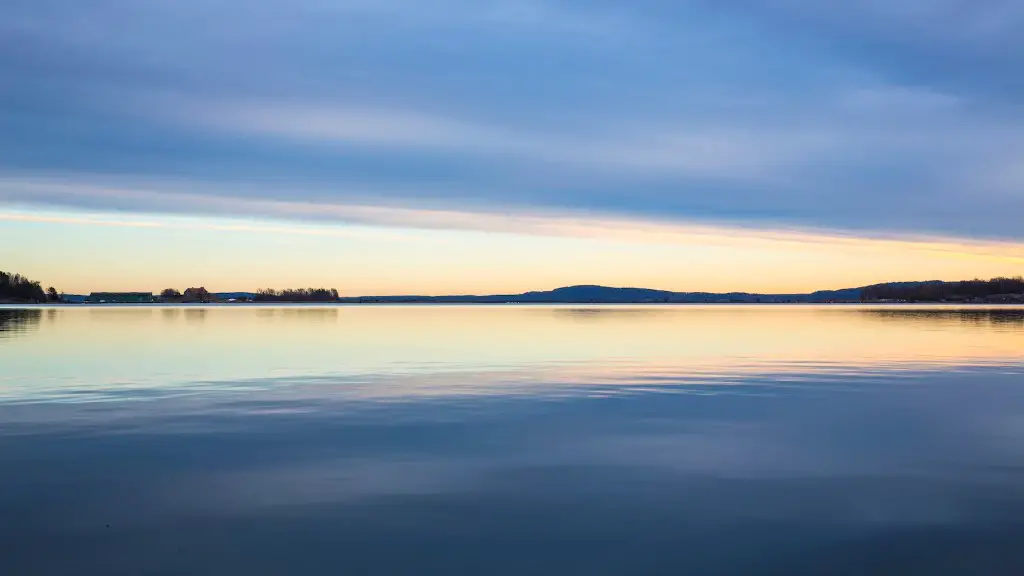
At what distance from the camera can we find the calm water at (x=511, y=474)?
10.9 metres

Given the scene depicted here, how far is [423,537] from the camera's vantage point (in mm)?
11578

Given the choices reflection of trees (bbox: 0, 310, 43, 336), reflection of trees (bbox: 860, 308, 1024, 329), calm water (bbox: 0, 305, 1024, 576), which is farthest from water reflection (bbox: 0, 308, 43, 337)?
reflection of trees (bbox: 860, 308, 1024, 329)

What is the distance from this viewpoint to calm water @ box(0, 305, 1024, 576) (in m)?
10.9

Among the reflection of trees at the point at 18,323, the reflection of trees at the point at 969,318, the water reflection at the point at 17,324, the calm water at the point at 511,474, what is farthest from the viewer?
the reflection of trees at the point at 969,318

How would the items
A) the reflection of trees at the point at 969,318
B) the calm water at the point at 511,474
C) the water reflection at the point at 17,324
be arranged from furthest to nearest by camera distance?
the reflection of trees at the point at 969,318 < the water reflection at the point at 17,324 < the calm water at the point at 511,474

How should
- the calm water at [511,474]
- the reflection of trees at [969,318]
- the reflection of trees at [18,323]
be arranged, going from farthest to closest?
1. the reflection of trees at [969,318]
2. the reflection of trees at [18,323]
3. the calm water at [511,474]

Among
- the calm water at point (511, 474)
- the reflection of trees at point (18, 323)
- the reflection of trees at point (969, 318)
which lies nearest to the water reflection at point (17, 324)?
the reflection of trees at point (18, 323)

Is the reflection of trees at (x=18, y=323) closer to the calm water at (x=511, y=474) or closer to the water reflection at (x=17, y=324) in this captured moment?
the water reflection at (x=17, y=324)

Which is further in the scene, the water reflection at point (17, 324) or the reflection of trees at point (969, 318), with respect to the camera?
the reflection of trees at point (969, 318)

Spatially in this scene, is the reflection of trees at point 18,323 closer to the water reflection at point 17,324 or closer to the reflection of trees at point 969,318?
the water reflection at point 17,324

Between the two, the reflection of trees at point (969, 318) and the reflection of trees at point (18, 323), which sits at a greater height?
the reflection of trees at point (18, 323)

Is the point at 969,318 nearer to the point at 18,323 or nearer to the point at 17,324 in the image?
the point at 17,324

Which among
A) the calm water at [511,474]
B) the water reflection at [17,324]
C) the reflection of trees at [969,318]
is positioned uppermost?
the water reflection at [17,324]

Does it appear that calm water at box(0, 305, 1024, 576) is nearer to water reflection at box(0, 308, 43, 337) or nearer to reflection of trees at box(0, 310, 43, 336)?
water reflection at box(0, 308, 43, 337)
